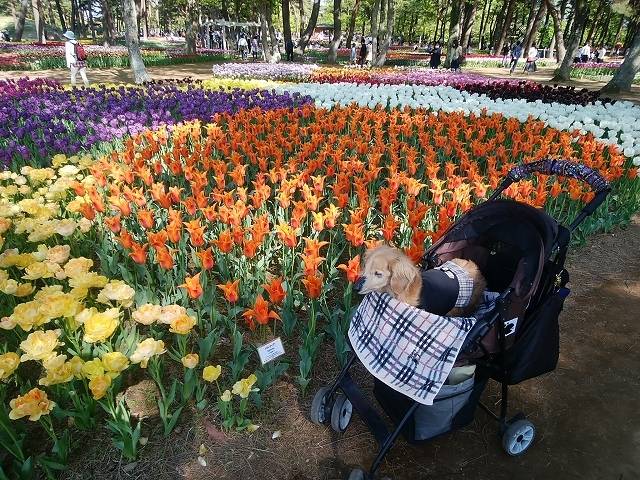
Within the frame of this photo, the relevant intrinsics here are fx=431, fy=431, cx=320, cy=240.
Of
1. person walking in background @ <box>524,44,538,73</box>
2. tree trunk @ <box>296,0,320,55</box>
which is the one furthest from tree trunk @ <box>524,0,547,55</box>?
tree trunk @ <box>296,0,320,55</box>

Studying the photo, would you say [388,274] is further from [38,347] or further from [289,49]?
[289,49]

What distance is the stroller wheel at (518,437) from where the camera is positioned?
2412 mm

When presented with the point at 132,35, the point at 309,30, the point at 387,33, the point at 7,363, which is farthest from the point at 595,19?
the point at 7,363

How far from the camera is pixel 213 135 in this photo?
6.24 meters

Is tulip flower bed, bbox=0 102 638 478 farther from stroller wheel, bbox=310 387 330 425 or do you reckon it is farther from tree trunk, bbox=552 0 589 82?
tree trunk, bbox=552 0 589 82

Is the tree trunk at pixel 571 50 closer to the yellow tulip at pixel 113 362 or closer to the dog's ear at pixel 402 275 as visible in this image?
the dog's ear at pixel 402 275

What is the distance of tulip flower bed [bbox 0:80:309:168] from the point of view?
6.26 meters

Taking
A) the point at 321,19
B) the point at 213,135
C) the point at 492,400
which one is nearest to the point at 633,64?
the point at 213,135

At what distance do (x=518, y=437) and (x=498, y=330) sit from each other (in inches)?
33.6

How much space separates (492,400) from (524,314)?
0.97 meters

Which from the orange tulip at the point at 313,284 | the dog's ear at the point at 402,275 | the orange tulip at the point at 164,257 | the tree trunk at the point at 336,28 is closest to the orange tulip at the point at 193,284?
the orange tulip at the point at 164,257

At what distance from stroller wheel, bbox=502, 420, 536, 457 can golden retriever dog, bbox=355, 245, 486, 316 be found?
742 mm

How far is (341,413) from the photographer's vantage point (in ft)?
8.27

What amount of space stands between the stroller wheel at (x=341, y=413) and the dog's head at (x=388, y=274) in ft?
2.95
